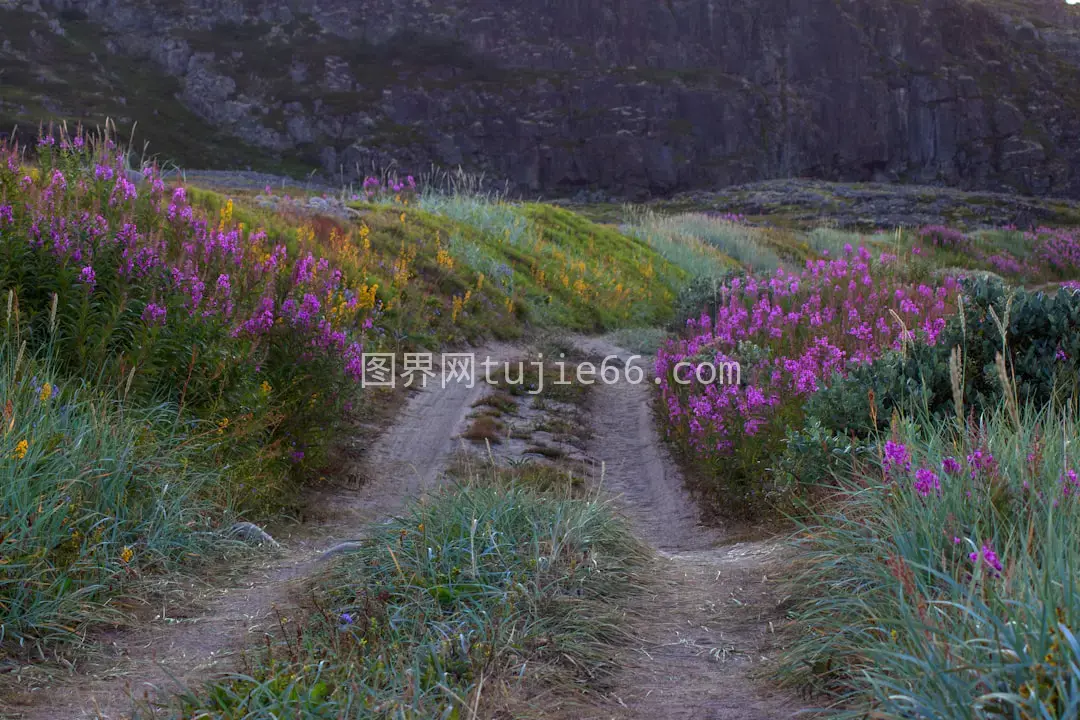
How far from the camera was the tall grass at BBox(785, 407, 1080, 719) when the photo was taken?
2193 millimetres

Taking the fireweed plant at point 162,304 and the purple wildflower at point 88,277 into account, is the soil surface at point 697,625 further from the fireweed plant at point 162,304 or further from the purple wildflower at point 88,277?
the purple wildflower at point 88,277

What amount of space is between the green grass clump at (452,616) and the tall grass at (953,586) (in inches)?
36.7

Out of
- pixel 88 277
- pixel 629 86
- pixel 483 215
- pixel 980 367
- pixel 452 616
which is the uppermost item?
pixel 629 86

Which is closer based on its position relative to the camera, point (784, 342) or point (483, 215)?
point (784, 342)

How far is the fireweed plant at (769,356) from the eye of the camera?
21.4 ft

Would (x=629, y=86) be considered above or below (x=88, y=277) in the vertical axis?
above

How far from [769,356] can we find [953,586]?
5.59m

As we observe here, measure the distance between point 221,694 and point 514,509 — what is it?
6.33 ft

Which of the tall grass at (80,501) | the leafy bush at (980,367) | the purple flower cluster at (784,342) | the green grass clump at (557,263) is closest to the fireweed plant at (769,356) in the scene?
the purple flower cluster at (784,342)

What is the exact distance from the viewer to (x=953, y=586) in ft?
8.52

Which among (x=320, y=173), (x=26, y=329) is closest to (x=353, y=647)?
(x=26, y=329)

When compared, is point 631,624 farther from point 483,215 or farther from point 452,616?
point 483,215

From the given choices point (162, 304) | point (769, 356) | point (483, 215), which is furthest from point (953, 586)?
point (483, 215)

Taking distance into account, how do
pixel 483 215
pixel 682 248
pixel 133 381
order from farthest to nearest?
pixel 682 248
pixel 483 215
pixel 133 381
